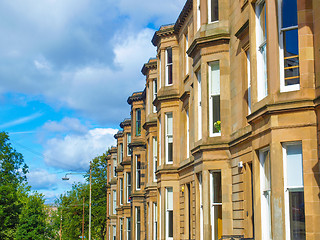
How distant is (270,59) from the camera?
12672mm

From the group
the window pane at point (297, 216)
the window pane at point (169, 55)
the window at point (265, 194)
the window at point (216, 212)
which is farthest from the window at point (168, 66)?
the window pane at point (297, 216)

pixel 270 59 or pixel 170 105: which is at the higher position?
pixel 170 105

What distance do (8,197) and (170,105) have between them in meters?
33.8

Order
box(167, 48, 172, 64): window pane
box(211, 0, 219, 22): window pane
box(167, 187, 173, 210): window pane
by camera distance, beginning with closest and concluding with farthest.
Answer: box(211, 0, 219, 22): window pane < box(167, 187, 173, 210): window pane < box(167, 48, 172, 64): window pane

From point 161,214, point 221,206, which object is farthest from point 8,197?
point 221,206

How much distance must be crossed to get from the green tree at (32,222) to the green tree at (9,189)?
1.99 m

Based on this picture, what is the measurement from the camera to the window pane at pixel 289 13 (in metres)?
12.3

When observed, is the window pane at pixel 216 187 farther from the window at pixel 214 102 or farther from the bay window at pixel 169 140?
the bay window at pixel 169 140

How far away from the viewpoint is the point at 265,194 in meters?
13.6

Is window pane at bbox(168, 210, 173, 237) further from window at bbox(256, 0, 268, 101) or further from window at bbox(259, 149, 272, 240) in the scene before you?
window at bbox(256, 0, 268, 101)

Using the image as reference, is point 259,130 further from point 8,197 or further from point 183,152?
point 8,197

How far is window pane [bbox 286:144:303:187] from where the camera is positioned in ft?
38.6

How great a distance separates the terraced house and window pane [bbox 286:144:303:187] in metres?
0.02

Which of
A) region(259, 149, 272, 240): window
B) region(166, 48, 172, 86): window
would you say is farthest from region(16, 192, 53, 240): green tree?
region(259, 149, 272, 240): window
